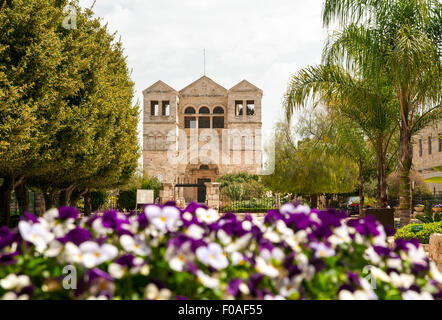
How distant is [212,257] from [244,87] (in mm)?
48635

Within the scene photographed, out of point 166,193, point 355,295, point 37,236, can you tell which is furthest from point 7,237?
point 166,193

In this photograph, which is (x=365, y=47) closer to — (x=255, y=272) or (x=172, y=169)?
(x=255, y=272)

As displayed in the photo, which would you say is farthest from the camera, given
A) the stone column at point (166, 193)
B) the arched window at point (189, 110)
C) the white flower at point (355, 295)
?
the arched window at point (189, 110)

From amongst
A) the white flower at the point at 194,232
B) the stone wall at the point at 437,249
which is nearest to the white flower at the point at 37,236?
the white flower at the point at 194,232

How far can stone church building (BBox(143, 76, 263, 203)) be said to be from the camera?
4891cm

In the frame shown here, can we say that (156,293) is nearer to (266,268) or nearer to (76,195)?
(266,268)

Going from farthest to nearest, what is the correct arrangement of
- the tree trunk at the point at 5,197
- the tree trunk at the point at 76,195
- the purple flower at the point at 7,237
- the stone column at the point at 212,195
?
the stone column at the point at 212,195 → the tree trunk at the point at 76,195 → the tree trunk at the point at 5,197 → the purple flower at the point at 7,237

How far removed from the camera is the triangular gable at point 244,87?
49.3m

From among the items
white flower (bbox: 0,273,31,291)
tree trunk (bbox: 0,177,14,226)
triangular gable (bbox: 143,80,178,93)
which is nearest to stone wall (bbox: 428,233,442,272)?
white flower (bbox: 0,273,31,291)

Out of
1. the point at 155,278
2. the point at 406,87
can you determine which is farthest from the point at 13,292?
the point at 406,87

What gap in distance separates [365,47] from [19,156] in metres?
10.3

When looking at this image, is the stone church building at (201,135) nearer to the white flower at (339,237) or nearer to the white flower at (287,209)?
the white flower at (287,209)

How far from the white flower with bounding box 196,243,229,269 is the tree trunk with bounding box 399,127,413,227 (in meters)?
10.9

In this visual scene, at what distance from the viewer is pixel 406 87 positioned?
10.9 metres
